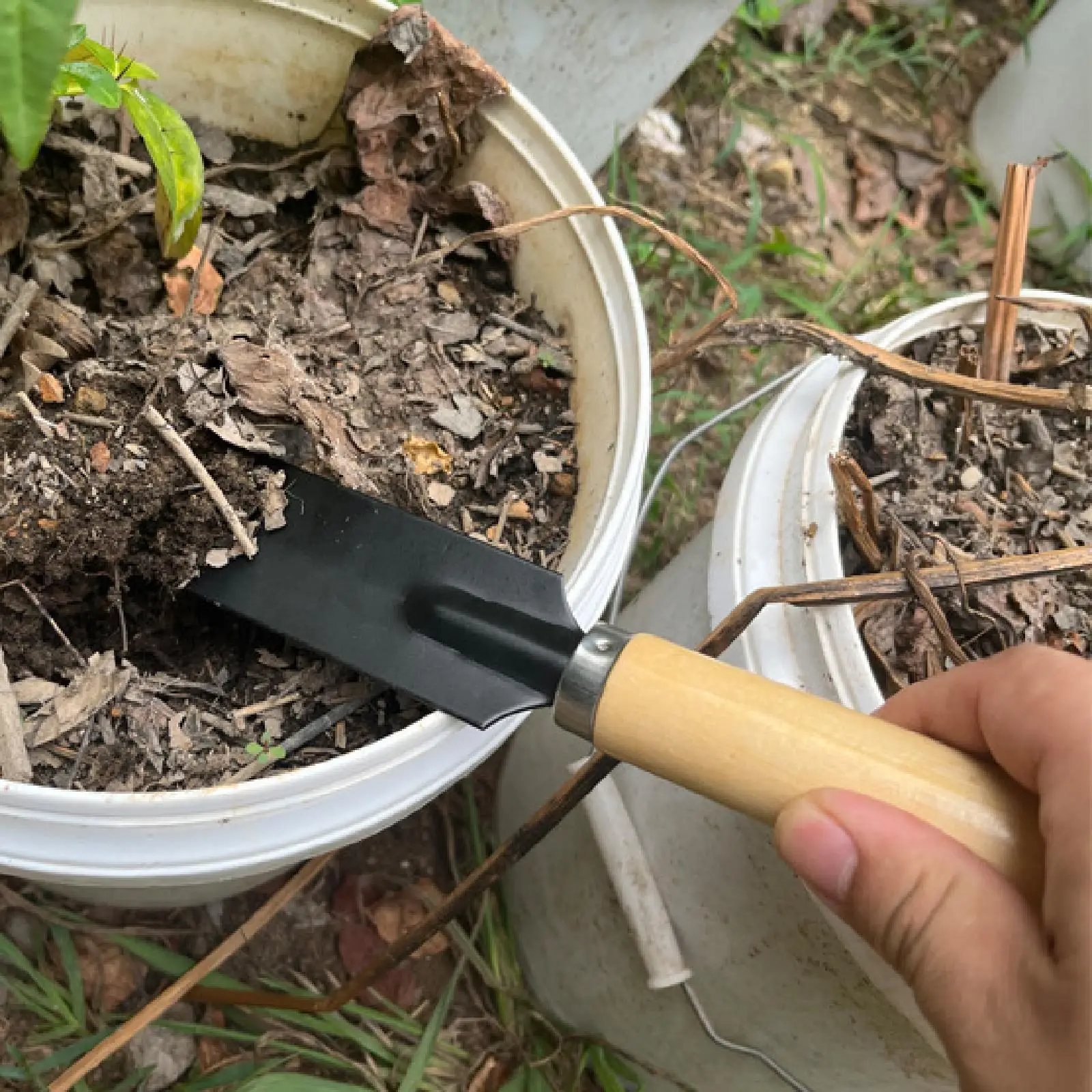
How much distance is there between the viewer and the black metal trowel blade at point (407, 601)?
71 cm

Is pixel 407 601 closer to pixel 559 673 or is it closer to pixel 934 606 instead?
pixel 559 673

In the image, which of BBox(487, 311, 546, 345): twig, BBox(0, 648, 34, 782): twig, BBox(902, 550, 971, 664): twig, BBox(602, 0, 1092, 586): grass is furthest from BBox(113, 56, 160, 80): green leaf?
BBox(602, 0, 1092, 586): grass

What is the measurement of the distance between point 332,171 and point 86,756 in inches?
24.2

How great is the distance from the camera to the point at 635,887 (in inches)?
37.4

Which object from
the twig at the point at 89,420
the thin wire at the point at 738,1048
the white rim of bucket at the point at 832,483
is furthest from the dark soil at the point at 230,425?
the thin wire at the point at 738,1048

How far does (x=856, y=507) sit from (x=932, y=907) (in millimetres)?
349

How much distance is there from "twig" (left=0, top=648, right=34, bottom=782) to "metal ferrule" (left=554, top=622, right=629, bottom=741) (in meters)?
0.39

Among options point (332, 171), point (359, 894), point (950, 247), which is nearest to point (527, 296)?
point (332, 171)

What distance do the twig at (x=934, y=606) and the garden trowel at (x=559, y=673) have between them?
0.54 feet

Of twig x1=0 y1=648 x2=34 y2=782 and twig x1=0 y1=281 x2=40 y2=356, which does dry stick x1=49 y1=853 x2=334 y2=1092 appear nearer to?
twig x1=0 y1=648 x2=34 y2=782

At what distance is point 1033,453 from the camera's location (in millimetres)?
940

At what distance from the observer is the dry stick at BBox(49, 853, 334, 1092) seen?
944mm

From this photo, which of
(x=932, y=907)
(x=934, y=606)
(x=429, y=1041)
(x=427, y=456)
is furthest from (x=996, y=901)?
(x=429, y=1041)

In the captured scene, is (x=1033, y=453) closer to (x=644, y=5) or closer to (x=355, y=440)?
(x=355, y=440)
